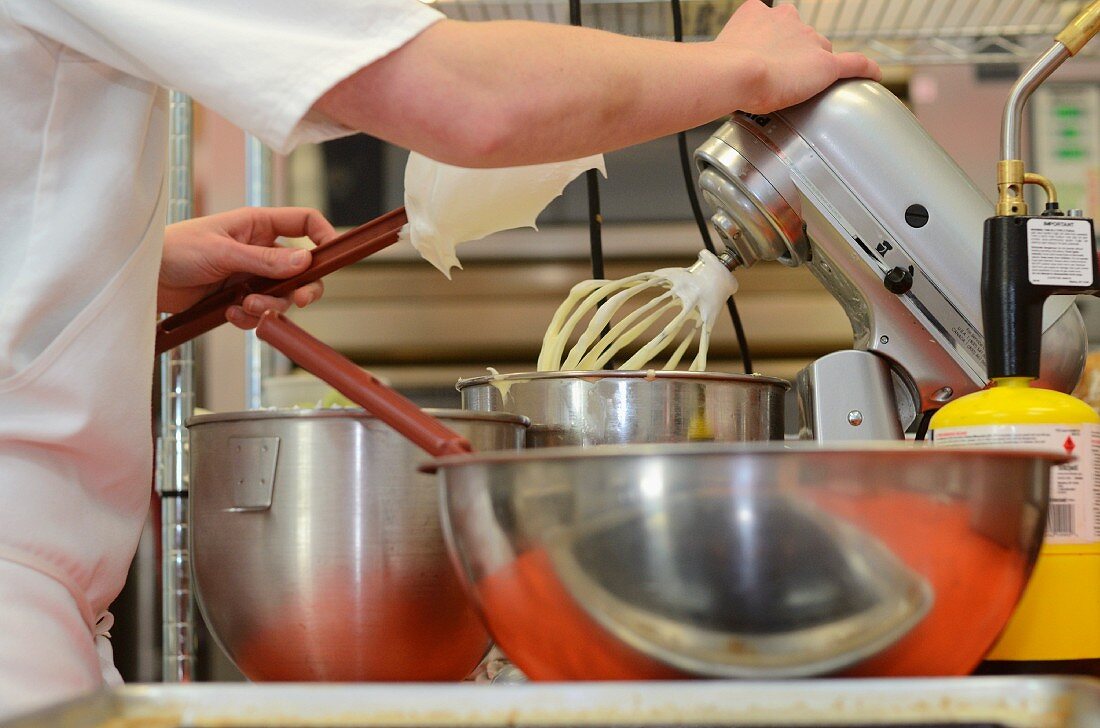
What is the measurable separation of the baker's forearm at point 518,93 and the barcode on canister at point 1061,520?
326 millimetres

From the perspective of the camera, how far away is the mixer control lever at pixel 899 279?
33.6 inches

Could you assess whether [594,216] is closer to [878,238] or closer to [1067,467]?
[878,238]

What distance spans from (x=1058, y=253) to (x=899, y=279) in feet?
0.65

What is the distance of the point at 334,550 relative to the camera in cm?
66

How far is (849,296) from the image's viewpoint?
91 centimetres

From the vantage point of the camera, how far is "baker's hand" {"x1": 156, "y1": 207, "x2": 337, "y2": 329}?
0.88 m

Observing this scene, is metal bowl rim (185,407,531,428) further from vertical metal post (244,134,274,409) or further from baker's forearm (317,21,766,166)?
vertical metal post (244,134,274,409)

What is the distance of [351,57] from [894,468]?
35 centimetres

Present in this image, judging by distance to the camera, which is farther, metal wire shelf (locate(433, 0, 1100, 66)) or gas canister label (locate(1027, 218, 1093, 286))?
metal wire shelf (locate(433, 0, 1100, 66))

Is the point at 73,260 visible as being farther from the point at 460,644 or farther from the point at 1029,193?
the point at 1029,193

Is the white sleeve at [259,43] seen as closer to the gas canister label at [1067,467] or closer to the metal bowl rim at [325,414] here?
the metal bowl rim at [325,414]

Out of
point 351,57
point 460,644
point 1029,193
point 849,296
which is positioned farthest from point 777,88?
point 1029,193

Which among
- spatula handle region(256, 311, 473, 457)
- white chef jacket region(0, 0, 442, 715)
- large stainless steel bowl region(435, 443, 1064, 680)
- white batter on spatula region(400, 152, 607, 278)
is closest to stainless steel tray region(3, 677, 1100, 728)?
large stainless steel bowl region(435, 443, 1064, 680)

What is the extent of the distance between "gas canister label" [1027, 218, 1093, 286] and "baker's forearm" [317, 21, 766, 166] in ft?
0.72
